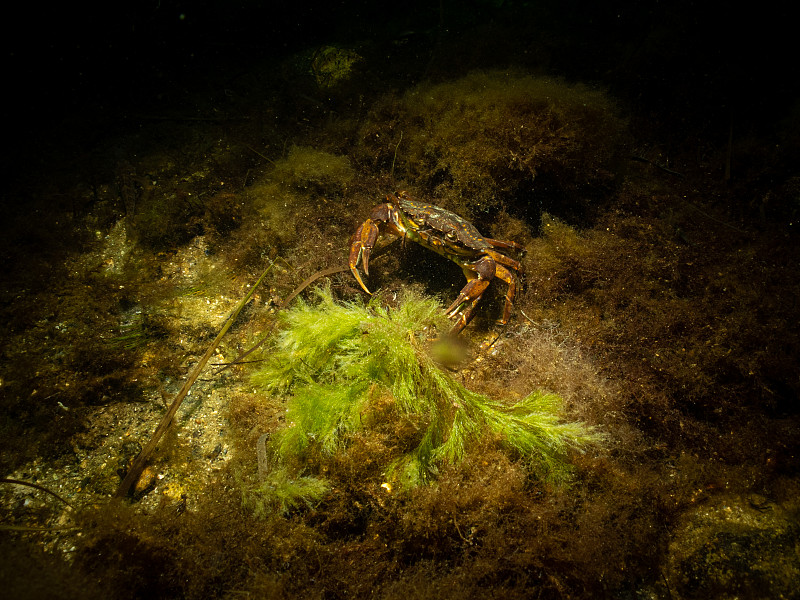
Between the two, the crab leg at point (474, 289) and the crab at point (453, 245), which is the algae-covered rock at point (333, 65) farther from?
the crab leg at point (474, 289)

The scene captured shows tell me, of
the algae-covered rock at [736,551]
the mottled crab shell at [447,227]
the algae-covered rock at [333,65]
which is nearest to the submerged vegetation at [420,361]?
the algae-covered rock at [736,551]

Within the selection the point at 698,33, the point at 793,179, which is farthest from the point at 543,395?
the point at 698,33

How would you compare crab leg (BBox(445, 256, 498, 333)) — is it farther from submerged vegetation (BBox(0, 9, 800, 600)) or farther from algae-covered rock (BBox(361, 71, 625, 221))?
algae-covered rock (BBox(361, 71, 625, 221))

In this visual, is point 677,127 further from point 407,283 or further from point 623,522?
point 623,522

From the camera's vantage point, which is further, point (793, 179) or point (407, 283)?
point (407, 283)

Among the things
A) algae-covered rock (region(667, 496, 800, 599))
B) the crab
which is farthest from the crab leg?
algae-covered rock (region(667, 496, 800, 599))

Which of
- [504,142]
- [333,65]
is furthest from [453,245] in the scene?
[333,65]
